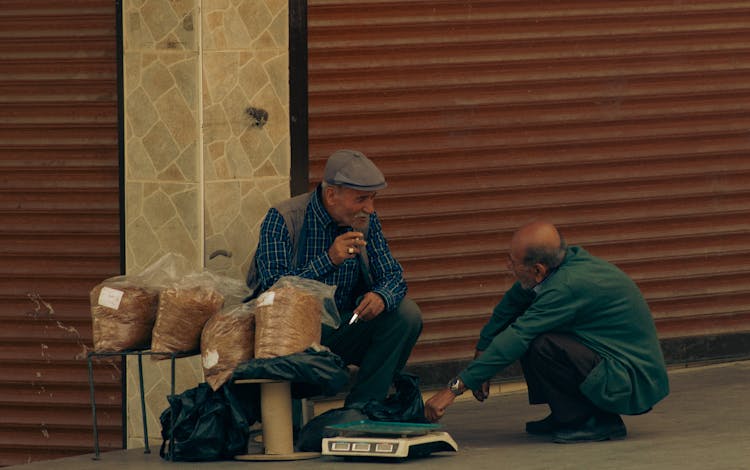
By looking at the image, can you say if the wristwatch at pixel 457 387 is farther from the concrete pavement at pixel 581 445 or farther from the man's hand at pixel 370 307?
the man's hand at pixel 370 307

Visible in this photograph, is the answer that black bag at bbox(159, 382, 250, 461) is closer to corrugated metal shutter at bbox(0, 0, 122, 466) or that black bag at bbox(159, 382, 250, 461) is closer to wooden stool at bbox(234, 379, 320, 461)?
wooden stool at bbox(234, 379, 320, 461)

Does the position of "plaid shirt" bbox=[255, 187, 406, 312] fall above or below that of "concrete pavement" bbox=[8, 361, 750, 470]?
above

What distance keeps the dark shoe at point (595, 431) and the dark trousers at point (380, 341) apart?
0.78 meters

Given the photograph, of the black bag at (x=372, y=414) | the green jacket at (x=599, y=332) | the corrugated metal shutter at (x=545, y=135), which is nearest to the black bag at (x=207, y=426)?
the black bag at (x=372, y=414)

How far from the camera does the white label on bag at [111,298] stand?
714 centimetres

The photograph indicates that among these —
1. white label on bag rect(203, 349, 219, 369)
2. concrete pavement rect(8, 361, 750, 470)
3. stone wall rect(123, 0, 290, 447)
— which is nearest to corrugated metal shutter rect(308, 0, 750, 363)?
stone wall rect(123, 0, 290, 447)

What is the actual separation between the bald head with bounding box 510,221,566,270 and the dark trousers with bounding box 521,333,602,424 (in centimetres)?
32

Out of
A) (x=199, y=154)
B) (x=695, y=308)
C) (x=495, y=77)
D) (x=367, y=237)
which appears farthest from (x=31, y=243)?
(x=695, y=308)

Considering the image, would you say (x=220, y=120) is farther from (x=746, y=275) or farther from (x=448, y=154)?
(x=746, y=275)

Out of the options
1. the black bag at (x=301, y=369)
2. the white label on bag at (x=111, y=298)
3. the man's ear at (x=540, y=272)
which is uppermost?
the man's ear at (x=540, y=272)

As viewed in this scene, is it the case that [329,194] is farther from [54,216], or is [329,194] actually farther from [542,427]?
[54,216]

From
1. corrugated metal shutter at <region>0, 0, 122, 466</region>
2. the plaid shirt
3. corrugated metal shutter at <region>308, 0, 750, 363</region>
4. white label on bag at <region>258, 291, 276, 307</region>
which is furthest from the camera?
corrugated metal shutter at <region>308, 0, 750, 363</region>

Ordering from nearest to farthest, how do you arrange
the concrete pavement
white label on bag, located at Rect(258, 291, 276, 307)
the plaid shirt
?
the concrete pavement
white label on bag, located at Rect(258, 291, 276, 307)
the plaid shirt

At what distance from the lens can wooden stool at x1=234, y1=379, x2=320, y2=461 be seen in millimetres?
6996
